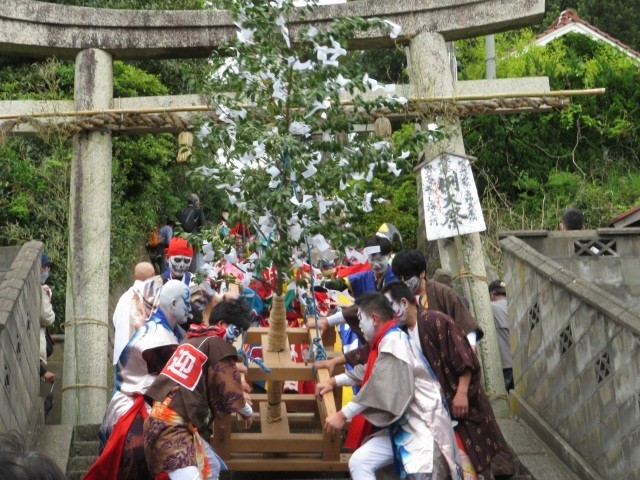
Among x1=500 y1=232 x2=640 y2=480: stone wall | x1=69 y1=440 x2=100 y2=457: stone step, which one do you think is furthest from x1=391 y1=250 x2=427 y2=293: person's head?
x1=69 y1=440 x2=100 y2=457: stone step

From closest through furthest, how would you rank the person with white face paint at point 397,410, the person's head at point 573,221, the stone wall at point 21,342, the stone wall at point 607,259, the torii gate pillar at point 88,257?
1. the person with white face paint at point 397,410
2. the stone wall at point 21,342
3. the stone wall at point 607,259
4. the person's head at point 573,221
5. the torii gate pillar at point 88,257

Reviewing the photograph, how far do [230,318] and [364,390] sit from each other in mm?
1054

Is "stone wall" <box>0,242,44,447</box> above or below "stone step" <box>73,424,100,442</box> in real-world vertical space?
above

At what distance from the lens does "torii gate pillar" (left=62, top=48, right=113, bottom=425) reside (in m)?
11.7

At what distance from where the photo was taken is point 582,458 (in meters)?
8.52

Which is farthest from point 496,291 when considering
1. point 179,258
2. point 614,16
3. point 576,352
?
point 614,16

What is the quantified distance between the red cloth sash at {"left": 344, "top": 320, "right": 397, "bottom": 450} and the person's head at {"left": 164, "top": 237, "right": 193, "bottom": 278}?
244 centimetres

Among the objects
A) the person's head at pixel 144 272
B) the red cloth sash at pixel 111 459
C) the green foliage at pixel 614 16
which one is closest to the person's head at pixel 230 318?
the red cloth sash at pixel 111 459

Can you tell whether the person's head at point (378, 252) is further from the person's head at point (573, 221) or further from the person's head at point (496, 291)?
the person's head at point (496, 291)

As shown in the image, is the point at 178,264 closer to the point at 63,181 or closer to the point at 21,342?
the point at 21,342

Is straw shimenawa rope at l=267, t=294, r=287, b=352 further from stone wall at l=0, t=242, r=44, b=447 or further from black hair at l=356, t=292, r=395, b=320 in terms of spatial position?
stone wall at l=0, t=242, r=44, b=447

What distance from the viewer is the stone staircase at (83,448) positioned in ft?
30.5

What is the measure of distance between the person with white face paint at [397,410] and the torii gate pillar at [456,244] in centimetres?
370

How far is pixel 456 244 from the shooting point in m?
12.1
